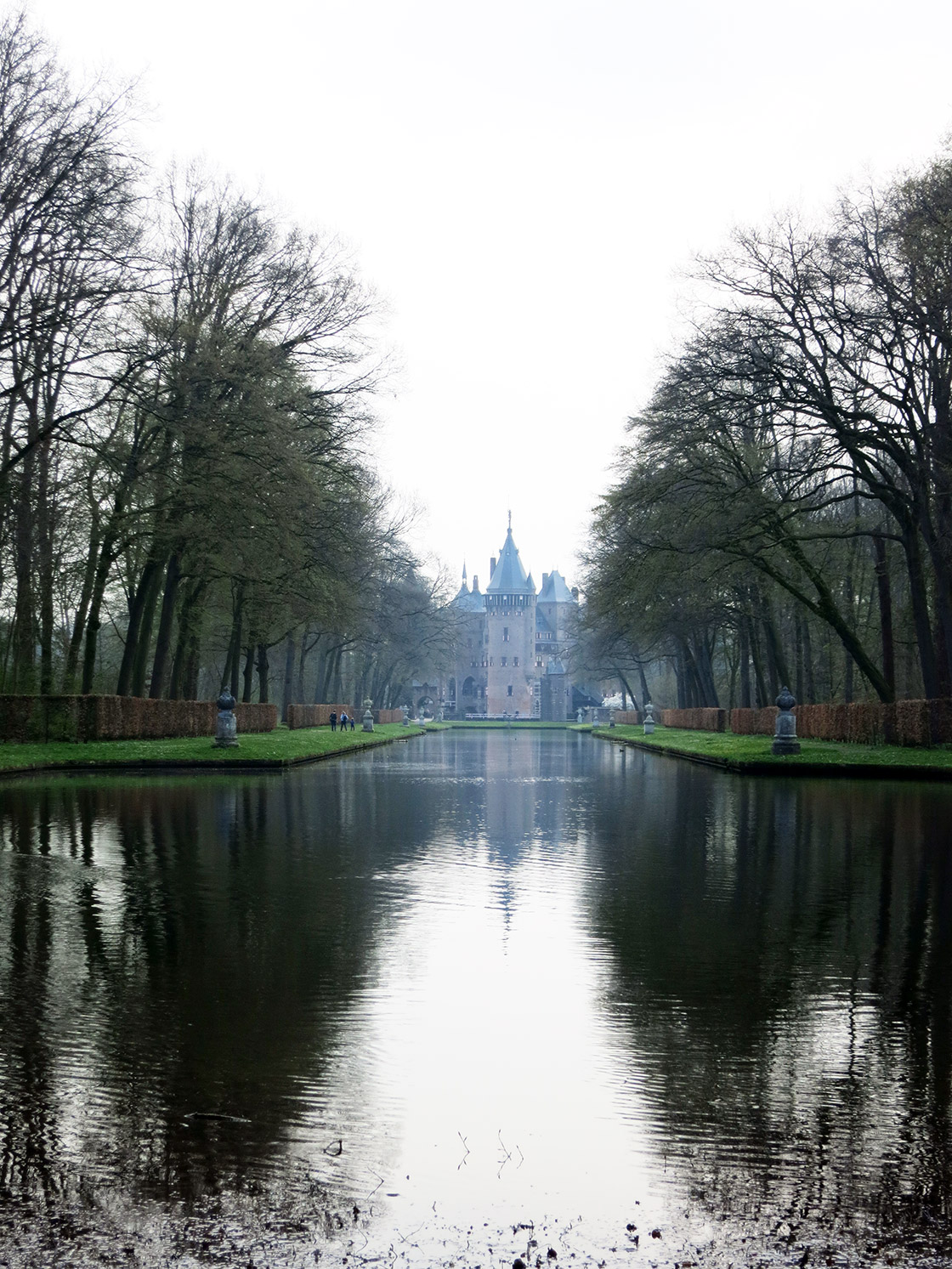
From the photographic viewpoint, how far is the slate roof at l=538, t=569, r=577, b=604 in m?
177

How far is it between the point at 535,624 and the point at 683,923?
518 feet

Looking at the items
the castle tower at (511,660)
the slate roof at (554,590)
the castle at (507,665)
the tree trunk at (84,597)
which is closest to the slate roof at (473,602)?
the castle at (507,665)

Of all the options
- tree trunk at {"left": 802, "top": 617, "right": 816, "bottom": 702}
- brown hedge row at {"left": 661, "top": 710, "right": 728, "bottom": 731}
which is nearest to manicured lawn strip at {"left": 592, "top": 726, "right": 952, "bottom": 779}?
tree trunk at {"left": 802, "top": 617, "right": 816, "bottom": 702}

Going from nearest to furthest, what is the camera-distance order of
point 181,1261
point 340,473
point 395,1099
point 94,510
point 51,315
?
1. point 181,1261
2. point 395,1099
3. point 51,315
4. point 94,510
5. point 340,473

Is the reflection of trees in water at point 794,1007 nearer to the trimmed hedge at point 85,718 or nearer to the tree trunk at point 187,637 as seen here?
the trimmed hedge at point 85,718

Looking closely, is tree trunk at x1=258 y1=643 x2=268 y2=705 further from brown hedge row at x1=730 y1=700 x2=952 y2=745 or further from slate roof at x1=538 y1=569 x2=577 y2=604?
slate roof at x1=538 y1=569 x2=577 y2=604

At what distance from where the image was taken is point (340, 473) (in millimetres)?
37719

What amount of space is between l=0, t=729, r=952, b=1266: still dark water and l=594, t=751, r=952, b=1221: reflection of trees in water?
23 mm

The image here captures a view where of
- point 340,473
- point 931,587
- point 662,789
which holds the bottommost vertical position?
point 662,789

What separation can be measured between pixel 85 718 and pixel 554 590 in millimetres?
147764

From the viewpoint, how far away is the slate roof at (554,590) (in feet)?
582

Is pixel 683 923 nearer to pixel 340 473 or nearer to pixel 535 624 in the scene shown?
pixel 340 473

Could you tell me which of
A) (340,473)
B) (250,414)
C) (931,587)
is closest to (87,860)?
(250,414)

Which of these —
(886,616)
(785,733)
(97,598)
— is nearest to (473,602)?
(886,616)
